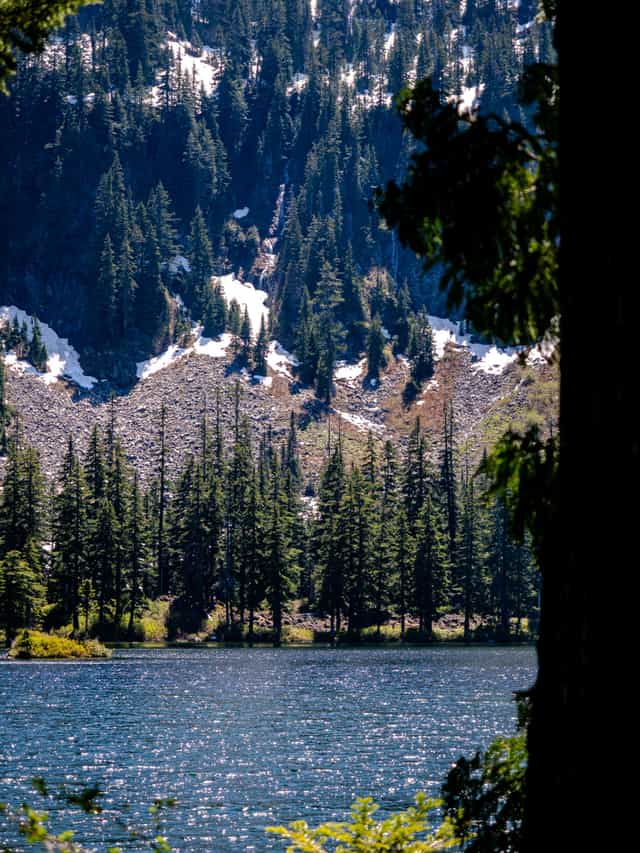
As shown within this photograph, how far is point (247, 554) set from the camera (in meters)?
113

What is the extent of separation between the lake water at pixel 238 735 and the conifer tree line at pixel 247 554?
102 ft

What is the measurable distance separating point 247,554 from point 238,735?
72291mm

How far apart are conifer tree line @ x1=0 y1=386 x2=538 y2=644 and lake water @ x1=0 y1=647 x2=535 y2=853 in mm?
Result: 31091

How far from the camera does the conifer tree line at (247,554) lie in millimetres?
104625

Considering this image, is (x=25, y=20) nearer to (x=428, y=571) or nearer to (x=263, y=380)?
(x=428, y=571)

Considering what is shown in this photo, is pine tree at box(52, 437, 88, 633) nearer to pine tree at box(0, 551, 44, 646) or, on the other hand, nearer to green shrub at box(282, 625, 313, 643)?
pine tree at box(0, 551, 44, 646)

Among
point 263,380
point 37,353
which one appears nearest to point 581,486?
point 263,380

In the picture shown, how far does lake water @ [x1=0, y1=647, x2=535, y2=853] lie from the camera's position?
27594 mm

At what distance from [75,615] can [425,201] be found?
93.2 metres

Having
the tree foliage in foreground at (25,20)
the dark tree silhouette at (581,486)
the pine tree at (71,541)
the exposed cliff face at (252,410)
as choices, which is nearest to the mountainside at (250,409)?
the exposed cliff face at (252,410)

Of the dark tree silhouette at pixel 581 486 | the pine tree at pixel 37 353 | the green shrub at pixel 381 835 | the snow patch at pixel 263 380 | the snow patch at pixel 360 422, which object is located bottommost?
the green shrub at pixel 381 835

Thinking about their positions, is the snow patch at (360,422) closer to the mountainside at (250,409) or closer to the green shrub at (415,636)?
the mountainside at (250,409)

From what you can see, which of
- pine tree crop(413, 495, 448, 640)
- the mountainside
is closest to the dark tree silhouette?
pine tree crop(413, 495, 448, 640)

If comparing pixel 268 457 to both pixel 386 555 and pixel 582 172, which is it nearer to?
pixel 386 555
